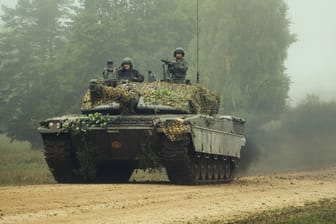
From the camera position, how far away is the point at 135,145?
20.8 meters

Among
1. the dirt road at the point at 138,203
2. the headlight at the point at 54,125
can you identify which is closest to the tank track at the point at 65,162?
the headlight at the point at 54,125

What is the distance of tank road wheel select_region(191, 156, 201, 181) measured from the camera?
21281 millimetres

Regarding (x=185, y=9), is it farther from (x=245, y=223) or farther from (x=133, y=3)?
(x=245, y=223)

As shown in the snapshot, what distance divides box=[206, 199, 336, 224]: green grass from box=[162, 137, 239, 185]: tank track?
601 centimetres

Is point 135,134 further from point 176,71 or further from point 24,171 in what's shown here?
point 24,171

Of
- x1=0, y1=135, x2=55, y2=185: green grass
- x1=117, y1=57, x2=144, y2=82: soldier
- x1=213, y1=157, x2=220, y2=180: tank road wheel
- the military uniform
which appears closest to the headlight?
x1=0, y1=135, x2=55, y2=185: green grass

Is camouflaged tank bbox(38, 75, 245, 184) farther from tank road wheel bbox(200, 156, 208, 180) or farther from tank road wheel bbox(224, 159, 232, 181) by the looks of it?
tank road wheel bbox(224, 159, 232, 181)

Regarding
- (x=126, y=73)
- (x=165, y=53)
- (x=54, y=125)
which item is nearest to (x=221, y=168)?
(x=126, y=73)

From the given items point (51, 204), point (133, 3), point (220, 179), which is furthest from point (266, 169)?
point (133, 3)

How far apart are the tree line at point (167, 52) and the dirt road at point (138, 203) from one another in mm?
29640

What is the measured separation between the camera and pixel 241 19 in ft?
178

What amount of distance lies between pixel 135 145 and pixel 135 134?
0.40 m

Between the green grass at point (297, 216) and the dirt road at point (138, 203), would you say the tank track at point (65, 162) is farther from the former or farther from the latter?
the green grass at point (297, 216)

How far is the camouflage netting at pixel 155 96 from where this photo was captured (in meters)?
21.6
